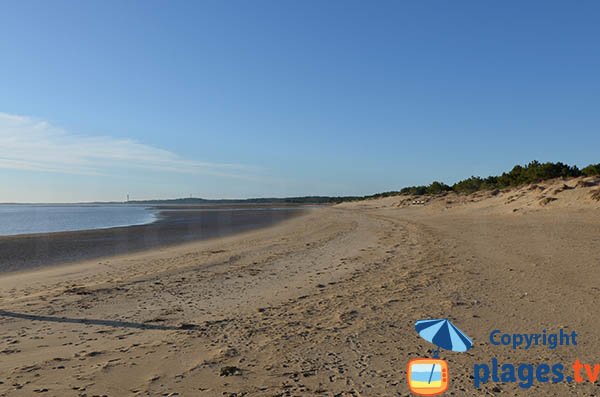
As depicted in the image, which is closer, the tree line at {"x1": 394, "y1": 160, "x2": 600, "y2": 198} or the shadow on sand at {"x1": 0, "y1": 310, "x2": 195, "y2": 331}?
the shadow on sand at {"x1": 0, "y1": 310, "x2": 195, "y2": 331}

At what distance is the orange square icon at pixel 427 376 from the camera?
469 cm

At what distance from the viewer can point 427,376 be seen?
198 inches

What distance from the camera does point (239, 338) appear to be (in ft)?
21.5

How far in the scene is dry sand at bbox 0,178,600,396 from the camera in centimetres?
502

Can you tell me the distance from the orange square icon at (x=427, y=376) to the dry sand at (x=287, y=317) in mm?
103

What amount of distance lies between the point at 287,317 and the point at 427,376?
3.16 meters

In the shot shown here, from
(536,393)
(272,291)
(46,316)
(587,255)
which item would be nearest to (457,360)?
(536,393)

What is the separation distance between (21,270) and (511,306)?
1646 centimetres

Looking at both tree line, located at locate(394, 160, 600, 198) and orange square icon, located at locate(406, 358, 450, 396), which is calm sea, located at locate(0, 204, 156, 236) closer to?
orange square icon, located at locate(406, 358, 450, 396)

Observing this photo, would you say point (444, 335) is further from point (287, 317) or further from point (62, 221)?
point (62, 221)

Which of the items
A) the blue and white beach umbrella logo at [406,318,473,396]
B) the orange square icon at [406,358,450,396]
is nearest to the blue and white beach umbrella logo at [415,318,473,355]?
the blue and white beach umbrella logo at [406,318,473,396]

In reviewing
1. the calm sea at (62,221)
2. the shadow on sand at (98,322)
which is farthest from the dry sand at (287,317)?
the calm sea at (62,221)

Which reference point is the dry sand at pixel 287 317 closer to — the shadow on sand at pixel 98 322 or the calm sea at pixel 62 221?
the shadow on sand at pixel 98 322

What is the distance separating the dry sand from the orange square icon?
103 mm
